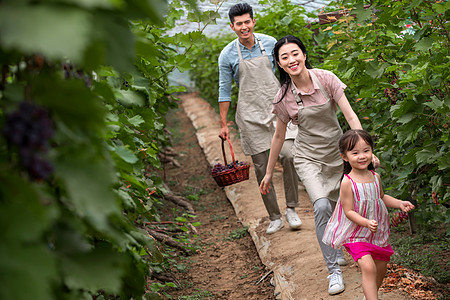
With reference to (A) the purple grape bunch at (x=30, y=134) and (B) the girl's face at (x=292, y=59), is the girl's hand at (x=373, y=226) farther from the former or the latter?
(A) the purple grape bunch at (x=30, y=134)

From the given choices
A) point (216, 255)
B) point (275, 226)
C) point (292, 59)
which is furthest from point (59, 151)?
point (216, 255)

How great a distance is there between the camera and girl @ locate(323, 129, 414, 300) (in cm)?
308

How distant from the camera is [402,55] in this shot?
362cm

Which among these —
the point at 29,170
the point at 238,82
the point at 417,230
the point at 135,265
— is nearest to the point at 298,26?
the point at 238,82

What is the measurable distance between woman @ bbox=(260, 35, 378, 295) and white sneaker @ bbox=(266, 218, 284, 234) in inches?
43.3

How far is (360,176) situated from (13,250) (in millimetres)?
2708

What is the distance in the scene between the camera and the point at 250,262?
4914 millimetres

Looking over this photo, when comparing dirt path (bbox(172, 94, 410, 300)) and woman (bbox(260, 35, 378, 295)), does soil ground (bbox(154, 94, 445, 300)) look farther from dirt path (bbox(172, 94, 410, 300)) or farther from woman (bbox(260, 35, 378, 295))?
woman (bbox(260, 35, 378, 295))

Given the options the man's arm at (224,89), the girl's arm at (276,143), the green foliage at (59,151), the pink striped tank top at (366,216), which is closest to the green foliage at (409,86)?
the pink striped tank top at (366,216)

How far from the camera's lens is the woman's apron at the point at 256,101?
526 centimetres

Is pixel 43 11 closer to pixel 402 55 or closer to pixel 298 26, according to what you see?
pixel 402 55

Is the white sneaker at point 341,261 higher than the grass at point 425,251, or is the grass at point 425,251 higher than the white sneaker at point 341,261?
the white sneaker at point 341,261

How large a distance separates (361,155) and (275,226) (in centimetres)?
206

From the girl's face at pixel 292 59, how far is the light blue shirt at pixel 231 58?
1.38 meters
